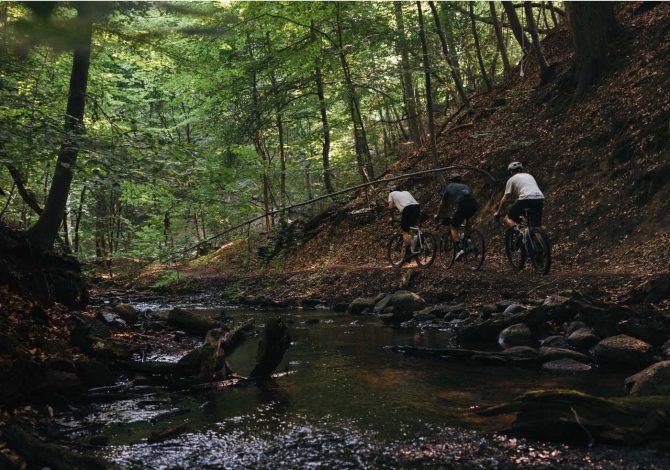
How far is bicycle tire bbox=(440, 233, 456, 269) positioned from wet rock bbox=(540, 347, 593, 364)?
19.5 ft

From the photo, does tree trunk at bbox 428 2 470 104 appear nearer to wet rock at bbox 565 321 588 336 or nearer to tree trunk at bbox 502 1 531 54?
tree trunk at bbox 502 1 531 54

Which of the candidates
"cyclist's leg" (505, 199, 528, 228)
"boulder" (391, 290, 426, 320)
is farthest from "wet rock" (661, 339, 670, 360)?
"boulder" (391, 290, 426, 320)

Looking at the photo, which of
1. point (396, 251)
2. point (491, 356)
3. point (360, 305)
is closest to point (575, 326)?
point (491, 356)

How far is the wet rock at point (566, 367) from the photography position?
6.33 metres

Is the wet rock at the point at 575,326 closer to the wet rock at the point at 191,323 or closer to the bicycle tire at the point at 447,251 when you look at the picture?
the bicycle tire at the point at 447,251

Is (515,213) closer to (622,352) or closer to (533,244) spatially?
(533,244)

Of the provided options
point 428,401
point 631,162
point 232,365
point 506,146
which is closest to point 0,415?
point 232,365

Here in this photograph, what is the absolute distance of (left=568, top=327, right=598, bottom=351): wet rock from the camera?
7117mm

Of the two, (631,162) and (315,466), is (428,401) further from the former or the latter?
(631,162)

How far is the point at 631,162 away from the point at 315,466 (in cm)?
1108

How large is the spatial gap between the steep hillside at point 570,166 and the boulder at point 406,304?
4.07 feet

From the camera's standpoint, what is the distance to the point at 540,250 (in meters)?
10.3

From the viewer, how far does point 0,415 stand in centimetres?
443

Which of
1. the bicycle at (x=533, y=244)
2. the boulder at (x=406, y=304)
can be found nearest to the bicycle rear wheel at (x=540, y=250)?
the bicycle at (x=533, y=244)
